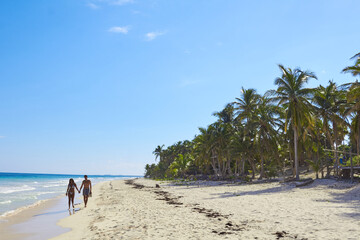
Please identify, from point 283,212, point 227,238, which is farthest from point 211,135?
point 227,238

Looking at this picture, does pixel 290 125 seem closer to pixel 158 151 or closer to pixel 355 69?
pixel 355 69

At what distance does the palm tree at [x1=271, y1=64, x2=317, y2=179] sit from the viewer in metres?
24.0

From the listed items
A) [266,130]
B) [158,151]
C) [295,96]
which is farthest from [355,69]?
[158,151]

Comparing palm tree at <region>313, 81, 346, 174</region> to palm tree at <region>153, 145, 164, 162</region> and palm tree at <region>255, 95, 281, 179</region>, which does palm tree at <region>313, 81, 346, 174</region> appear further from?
palm tree at <region>153, 145, 164, 162</region>

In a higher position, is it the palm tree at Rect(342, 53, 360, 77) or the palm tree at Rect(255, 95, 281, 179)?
the palm tree at Rect(342, 53, 360, 77)

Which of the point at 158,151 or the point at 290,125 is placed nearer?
the point at 290,125

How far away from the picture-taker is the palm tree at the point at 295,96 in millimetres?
24047

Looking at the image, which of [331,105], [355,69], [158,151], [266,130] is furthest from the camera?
[158,151]

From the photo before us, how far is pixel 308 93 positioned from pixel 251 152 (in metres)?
12.2

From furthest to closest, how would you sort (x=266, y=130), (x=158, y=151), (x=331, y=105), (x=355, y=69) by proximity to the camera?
(x=158, y=151)
(x=266, y=130)
(x=331, y=105)
(x=355, y=69)

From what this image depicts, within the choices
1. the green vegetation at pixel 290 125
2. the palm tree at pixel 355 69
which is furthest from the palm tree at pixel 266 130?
the palm tree at pixel 355 69

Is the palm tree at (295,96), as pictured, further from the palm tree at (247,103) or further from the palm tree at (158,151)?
the palm tree at (158,151)

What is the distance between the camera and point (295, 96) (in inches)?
965

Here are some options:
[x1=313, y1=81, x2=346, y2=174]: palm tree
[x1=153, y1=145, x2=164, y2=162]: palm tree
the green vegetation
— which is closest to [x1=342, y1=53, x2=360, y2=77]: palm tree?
the green vegetation
